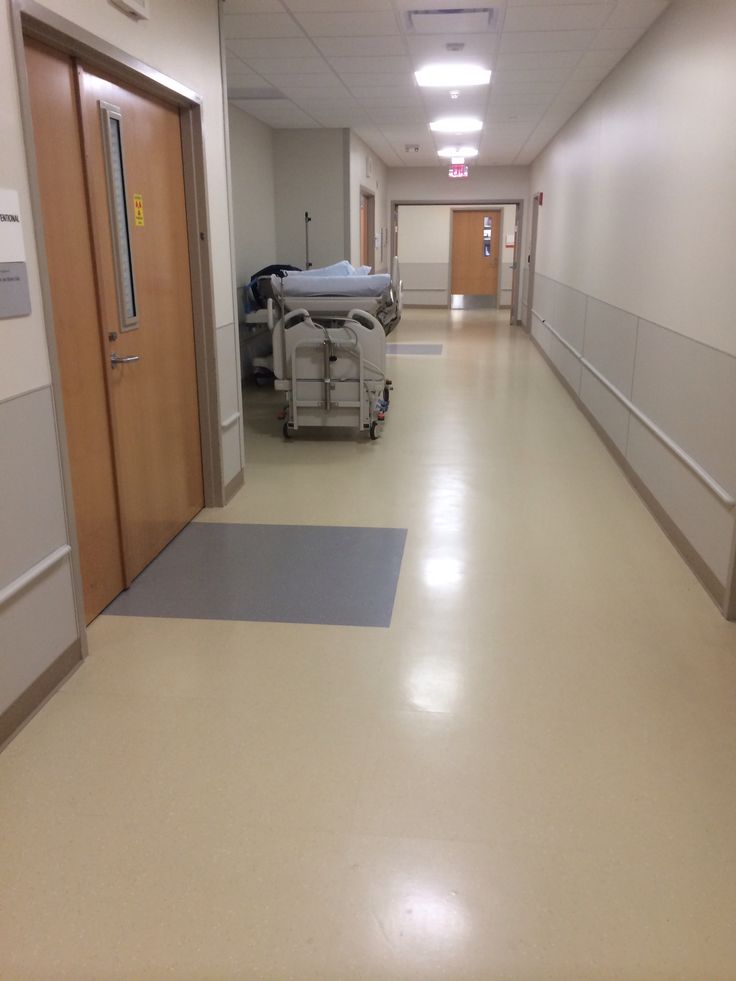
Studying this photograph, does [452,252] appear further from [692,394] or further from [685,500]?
[685,500]

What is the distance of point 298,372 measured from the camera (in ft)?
19.4

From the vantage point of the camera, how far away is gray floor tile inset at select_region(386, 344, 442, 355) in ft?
36.0

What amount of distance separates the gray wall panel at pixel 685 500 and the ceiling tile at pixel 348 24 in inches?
117

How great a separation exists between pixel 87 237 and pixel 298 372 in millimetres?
2899

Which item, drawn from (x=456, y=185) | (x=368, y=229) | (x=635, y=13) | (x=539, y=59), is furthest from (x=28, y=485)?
(x=456, y=185)

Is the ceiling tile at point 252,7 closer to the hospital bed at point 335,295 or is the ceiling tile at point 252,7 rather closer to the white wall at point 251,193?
the hospital bed at point 335,295

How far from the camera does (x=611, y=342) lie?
591cm

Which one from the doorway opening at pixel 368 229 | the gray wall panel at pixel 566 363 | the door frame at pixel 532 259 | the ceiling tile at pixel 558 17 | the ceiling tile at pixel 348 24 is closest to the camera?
the ceiling tile at pixel 558 17

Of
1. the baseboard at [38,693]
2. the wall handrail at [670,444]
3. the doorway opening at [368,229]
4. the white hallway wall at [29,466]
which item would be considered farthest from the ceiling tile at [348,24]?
the doorway opening at [368,229]

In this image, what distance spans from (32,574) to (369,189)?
9.88 metres

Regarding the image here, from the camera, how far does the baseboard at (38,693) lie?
2.44 meters

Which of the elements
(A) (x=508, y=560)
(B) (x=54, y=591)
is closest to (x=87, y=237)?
(B) (x=54, y=591)

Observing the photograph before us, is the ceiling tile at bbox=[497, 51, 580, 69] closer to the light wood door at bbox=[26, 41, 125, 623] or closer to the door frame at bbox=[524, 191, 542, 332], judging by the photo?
the light wood door at bbox=[26, 41, 125, 623]

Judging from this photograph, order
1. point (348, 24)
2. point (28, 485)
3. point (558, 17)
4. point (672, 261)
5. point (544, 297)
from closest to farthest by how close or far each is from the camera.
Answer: point (28, 485)
point (672, 261)
point (558, 17)
point (348, 24)
point (544, 297)
